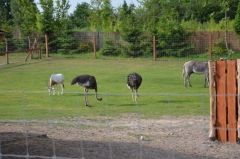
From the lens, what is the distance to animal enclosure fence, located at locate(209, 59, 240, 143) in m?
10.3

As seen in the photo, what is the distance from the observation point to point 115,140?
34.5ft

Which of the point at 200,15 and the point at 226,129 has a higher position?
the point at 200,15

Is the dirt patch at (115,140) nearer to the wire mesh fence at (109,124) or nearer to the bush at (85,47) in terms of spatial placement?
the wire mesh fence at (109,124)

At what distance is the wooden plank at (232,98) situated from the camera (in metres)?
10.3

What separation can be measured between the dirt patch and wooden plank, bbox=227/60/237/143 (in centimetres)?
25

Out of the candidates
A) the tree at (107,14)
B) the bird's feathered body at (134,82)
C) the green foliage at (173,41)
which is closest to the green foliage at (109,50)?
the green foliage at (173,41)

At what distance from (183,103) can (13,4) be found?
145 feet

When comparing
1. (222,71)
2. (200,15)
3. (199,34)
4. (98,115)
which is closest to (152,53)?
(199,34)

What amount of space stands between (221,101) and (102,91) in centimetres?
973

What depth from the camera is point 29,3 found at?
43312mm

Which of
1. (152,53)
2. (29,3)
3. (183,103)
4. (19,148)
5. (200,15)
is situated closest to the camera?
(19,148)

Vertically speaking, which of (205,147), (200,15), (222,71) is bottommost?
(205,147)

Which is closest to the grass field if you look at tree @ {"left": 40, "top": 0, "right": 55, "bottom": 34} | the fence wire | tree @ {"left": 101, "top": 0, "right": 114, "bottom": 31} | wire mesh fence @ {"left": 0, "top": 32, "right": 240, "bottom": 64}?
the fence wire

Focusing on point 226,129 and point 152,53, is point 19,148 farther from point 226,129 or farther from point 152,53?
point 152,53
